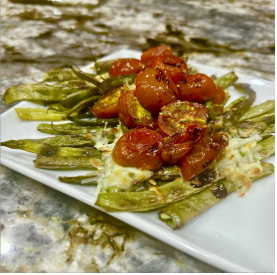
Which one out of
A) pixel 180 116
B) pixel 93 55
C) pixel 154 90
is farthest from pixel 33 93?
pixel 93 55

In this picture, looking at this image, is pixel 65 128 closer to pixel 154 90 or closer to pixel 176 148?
pixel 154 90

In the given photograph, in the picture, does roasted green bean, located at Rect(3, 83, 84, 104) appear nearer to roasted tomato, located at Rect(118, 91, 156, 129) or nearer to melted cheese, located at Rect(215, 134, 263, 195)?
roasted tomato, located at Rect(118, 91, 156, 129)

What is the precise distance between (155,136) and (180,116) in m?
0.35

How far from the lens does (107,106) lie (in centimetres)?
247

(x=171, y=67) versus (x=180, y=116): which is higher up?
(x=171, y=67)

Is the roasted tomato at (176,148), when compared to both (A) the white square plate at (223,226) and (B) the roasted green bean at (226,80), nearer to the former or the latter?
(A) the white square plate at (223,226)

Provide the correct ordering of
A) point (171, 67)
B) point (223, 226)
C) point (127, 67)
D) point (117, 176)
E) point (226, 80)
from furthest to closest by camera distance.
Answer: point (226, 80) → point (127, 67) → point (171, 67) → point (117, 176) → point (223, 226)

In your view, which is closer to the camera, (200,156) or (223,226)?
(223,226)

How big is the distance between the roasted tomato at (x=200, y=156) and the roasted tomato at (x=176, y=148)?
0.05m

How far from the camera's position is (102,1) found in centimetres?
650

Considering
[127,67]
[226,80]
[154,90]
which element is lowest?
[226,80]

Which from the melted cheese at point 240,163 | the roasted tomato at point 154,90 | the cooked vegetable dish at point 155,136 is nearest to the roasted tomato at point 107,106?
the cooked vegetable dish at point 155,136

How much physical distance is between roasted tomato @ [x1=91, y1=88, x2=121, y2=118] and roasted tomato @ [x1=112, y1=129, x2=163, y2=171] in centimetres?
61

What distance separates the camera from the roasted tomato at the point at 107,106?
2473mm
